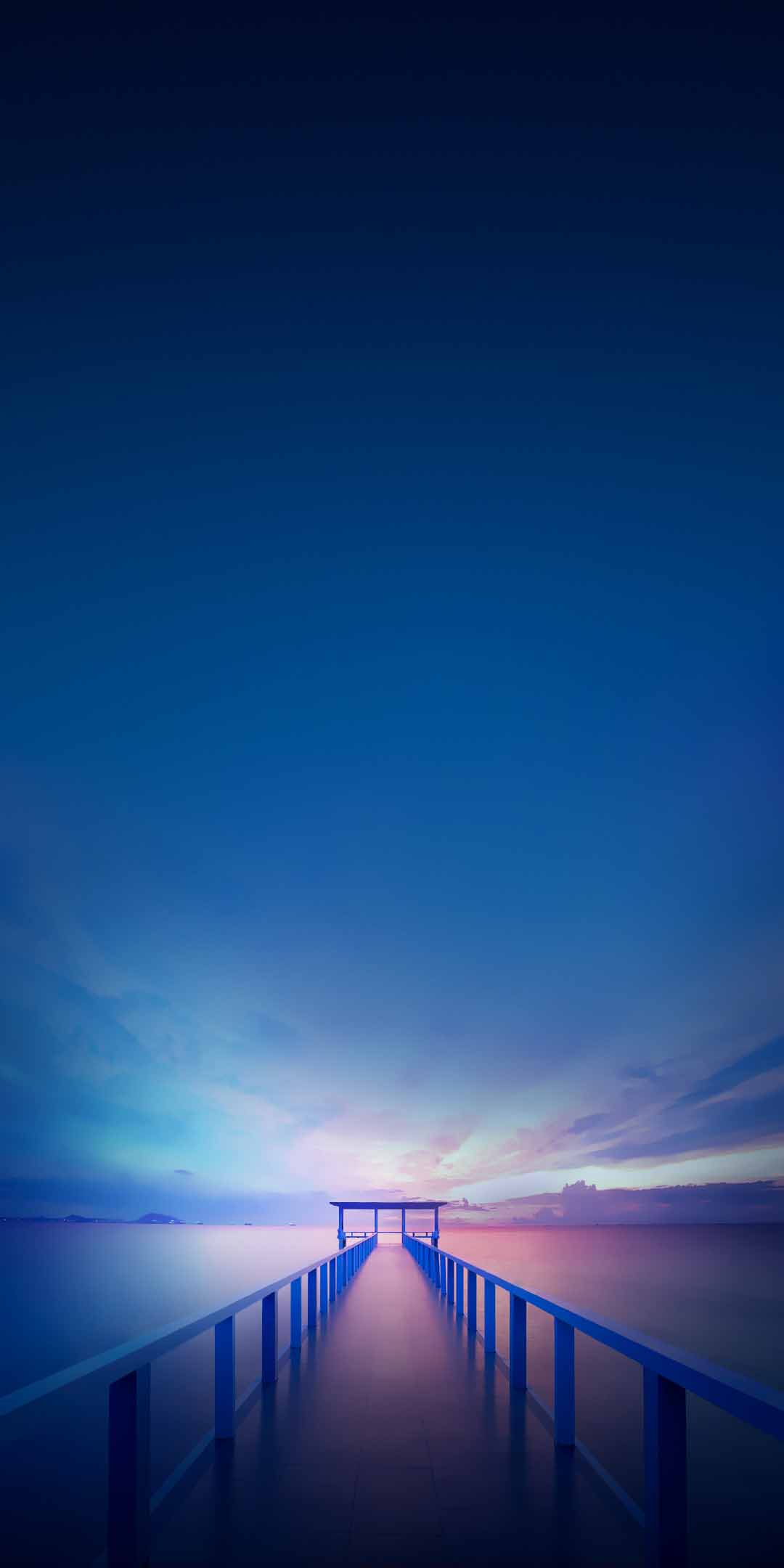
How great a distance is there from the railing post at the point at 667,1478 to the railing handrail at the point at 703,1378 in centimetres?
8

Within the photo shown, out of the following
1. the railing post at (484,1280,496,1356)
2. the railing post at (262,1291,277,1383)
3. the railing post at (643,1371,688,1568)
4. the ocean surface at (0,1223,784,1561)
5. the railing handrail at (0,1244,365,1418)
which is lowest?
the ocean surface at (0,1223,784,1561)

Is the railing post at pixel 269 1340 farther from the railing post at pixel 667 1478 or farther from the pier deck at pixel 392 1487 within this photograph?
the railing post at pixel 667 1478

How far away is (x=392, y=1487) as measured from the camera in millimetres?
3604

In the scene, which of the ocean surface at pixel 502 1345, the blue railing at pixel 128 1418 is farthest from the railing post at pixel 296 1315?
the blue railing at pixel 128 1418

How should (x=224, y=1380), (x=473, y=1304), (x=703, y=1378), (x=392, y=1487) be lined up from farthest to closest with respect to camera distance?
(x=473, y=1304)
(x=224, y=1380)
(x=392, y=1487)
(x=703, y=1378)

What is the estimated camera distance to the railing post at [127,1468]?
253 cm

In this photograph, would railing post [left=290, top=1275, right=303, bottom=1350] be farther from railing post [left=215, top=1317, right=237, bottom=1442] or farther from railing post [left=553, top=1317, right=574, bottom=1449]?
railing post [left=553, top=1317, right=574, bottom=1449]

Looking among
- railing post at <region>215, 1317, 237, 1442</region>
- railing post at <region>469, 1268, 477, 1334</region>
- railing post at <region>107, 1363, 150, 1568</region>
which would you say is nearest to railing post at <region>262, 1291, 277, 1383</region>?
railing post at <region>215, 1317, 237, 1442</region>

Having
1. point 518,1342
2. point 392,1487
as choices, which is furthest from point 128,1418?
point 518,1342

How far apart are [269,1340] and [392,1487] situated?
1960mm

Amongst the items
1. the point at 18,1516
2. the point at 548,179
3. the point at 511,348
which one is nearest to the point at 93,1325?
the point at 18,1516

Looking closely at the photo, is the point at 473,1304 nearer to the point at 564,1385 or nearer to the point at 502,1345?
the point at 502,1345

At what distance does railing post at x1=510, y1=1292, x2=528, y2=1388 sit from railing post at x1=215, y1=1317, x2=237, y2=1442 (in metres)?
1.61

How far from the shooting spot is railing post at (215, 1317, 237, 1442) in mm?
4016
